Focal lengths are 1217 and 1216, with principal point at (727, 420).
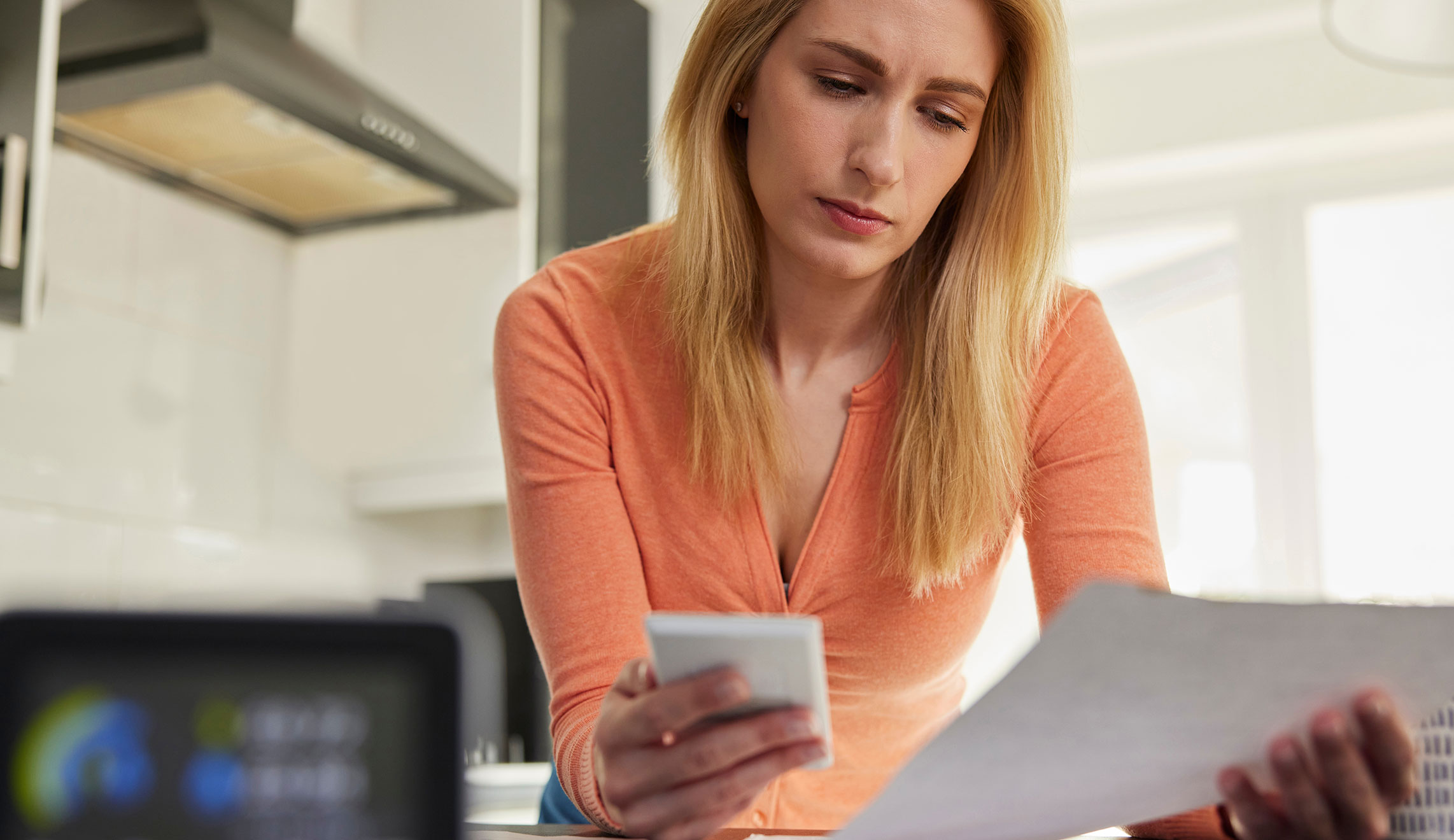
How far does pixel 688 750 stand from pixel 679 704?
2.0 inches

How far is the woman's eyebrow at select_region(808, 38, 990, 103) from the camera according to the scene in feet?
3.26

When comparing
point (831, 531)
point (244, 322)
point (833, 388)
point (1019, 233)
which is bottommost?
point (831, 531)

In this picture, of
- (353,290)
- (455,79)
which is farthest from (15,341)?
(455,79)

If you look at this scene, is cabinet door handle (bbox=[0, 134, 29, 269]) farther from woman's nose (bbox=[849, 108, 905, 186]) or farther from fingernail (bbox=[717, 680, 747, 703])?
fingernail (bbox=[717, 680, 747, 703])

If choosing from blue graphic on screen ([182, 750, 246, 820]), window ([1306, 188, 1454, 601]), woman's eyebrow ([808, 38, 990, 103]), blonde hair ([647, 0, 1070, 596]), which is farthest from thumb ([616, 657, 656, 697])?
window ([1306, 188, 1454, 601])

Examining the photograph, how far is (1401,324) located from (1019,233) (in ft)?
7.71

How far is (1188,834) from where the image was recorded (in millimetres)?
701

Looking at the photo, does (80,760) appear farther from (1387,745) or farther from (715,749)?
(1387,745)

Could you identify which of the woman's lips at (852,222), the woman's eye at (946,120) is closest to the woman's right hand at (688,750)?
the woman's lips at (852,222)

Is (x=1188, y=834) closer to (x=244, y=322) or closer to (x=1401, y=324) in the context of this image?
(x=244, y=322)

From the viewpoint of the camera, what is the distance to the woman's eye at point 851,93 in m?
1.03

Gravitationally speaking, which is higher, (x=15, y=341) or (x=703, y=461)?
(x=15, y=341)

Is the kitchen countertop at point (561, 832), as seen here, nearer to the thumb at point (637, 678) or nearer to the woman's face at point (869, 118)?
the thumb at point (637, 678)

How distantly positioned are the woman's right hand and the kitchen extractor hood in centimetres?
170
